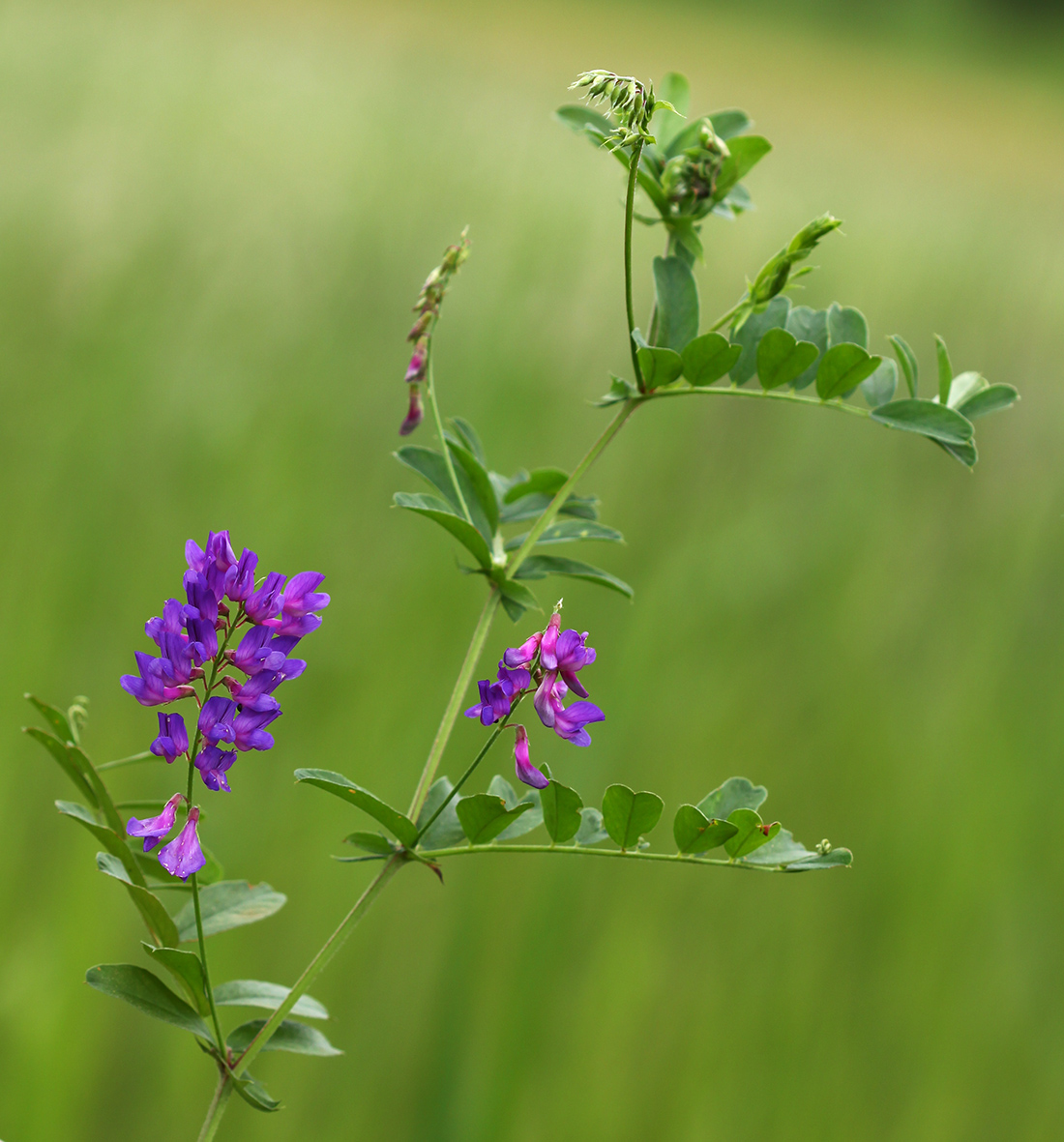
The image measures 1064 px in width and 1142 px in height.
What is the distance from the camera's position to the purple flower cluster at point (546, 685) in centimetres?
42

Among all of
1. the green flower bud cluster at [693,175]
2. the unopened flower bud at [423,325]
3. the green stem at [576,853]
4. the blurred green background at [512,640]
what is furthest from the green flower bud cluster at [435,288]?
the blurred green background at [512,640]

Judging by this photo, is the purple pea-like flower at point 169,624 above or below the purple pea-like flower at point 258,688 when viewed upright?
above

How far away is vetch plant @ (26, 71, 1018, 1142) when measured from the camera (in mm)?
419

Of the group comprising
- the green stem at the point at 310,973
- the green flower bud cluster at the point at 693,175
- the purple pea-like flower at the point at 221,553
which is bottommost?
the green stem at the point at 310,973

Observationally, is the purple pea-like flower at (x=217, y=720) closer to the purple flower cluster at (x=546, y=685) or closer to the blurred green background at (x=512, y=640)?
the purple flower cluster at (x=546, y=685)

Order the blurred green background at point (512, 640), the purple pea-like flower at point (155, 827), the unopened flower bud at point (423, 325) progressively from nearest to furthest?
the purple pea-like flower at point (155, 827) < the unopened flower bud at point (423, 325) < the blurred green background at point (512, 640)

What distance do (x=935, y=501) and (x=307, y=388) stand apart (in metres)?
1.01

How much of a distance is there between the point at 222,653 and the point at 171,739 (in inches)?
1.4

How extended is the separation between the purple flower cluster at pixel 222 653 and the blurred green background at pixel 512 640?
28.7 inches

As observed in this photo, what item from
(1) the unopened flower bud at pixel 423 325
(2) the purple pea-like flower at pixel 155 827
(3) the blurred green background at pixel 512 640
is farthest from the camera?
(3) the blurred green background at pixel 512 640

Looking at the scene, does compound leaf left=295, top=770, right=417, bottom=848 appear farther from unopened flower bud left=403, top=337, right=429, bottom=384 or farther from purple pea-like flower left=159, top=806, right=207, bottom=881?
unopened flower bud left=403, top=337, right=429, bottom=384

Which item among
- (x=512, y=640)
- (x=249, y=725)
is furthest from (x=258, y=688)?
(x=512, y=640)

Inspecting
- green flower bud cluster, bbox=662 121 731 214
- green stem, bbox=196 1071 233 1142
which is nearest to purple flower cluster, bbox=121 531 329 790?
green stem, bbox=196 1071 233 1142

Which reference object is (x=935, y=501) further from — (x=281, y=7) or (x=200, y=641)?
(x=281, y=7)
